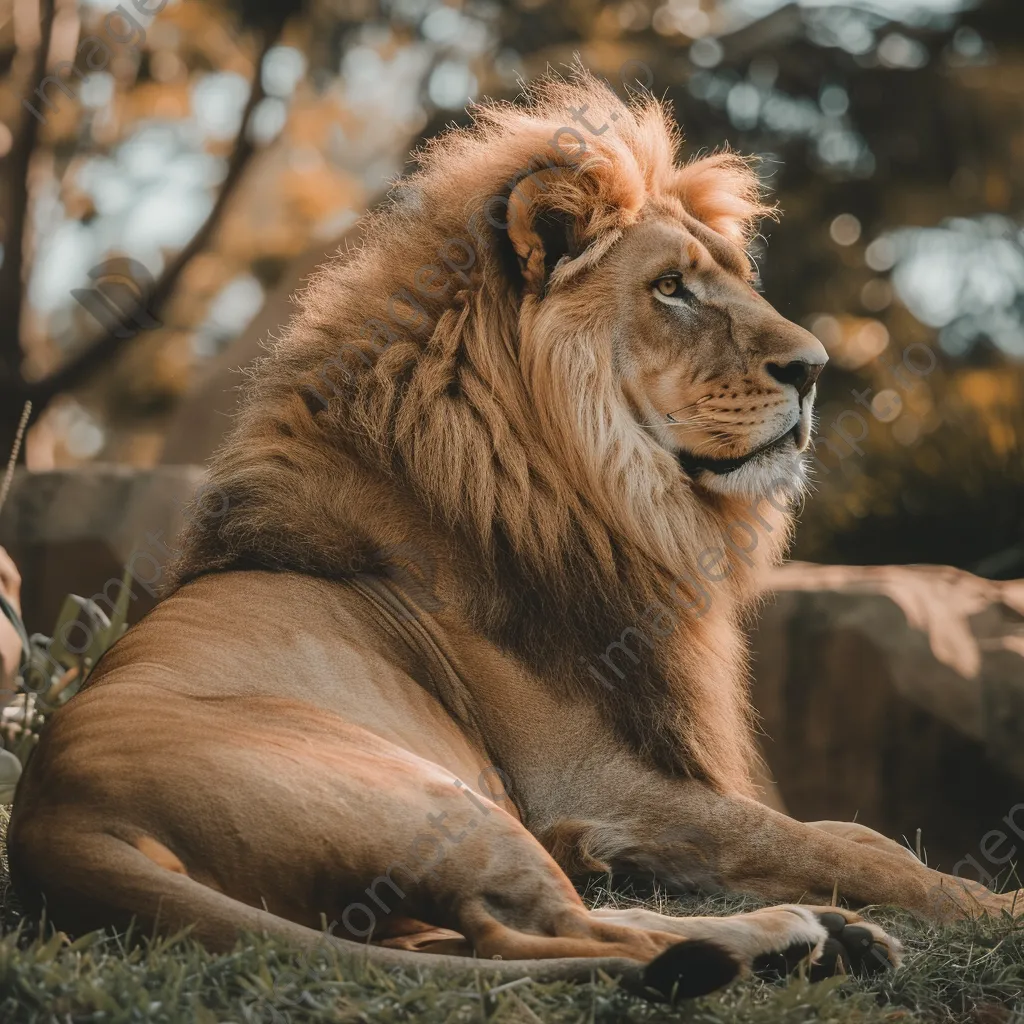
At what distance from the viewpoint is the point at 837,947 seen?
2.84 m

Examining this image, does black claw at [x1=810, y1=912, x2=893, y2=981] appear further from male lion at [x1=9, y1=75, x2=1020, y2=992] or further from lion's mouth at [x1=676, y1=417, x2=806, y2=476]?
lion's mouth at [x1=676, y1=417, x2=806, y2=476]

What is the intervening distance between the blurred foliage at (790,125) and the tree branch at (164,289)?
111 mm

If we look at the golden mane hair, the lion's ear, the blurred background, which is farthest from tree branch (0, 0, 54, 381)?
the lion's ear

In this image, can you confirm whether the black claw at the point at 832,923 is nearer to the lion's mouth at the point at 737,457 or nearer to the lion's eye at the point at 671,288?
the lion's mouth at the point at 737,457

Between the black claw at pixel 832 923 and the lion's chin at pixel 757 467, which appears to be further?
the lion's chin at pixel 757 467

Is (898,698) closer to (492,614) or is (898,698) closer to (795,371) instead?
(795,371)

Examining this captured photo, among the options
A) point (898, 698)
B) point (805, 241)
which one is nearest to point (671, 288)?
point (898, 698)

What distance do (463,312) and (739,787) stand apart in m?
1.49

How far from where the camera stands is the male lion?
2.66 meters

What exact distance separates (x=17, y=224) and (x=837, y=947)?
38.5 feet

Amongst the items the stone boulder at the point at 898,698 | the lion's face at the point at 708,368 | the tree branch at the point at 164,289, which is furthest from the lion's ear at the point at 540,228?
the tree branch at the point at 164,289

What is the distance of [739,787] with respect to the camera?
12.2 ft

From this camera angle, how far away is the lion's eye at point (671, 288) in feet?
12.9

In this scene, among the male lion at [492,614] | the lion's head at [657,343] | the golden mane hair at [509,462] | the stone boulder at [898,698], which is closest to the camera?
the male lion at [492,614]
